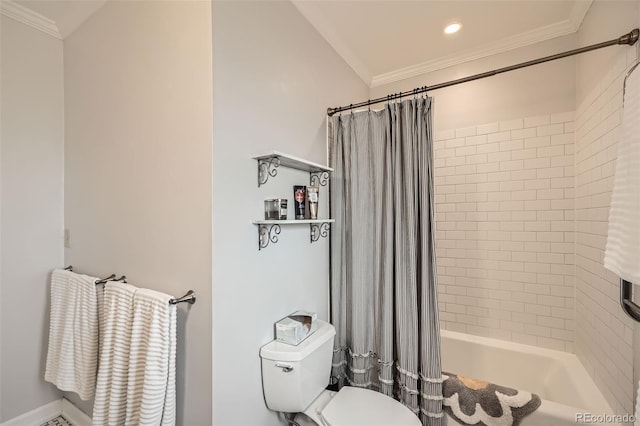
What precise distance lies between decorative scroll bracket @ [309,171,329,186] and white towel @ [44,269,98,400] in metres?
1.29

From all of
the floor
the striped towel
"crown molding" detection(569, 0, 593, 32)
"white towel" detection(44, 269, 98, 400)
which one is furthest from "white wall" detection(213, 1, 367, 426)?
"crown molding" detection(569, 0, 593, 32)

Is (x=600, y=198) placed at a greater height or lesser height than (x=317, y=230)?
greater

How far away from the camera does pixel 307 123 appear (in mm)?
1645

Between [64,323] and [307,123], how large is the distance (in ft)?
5.90

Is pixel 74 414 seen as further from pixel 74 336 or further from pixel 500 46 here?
pixel 500 46

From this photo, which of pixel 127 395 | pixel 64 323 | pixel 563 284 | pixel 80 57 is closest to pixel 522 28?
pixel 563 284

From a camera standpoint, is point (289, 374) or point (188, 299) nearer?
point (188, 299)

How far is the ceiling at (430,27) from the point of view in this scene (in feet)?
5.31

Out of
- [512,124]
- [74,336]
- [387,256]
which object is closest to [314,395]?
[387,256]

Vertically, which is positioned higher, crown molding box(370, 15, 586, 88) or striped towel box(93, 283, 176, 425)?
crown molding box(370, 15, 586, 88)

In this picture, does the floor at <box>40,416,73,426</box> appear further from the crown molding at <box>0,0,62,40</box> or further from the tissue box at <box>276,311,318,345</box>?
the crown molding at <box>0,0,62,40</box>

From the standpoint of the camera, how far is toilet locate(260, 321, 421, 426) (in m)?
1.23

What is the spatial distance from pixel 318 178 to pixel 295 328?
90 centimetres

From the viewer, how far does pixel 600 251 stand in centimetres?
145
